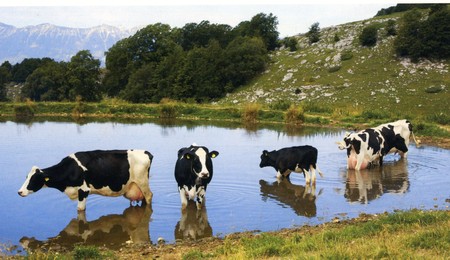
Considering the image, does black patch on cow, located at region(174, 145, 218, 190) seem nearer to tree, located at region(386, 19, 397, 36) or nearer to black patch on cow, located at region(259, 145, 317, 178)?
black patch on cow, located at region(259, 145, 317, 178)

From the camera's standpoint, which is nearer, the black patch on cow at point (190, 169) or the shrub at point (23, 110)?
the black patch on cow at point (190, 169)

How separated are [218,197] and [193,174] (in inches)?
60.7

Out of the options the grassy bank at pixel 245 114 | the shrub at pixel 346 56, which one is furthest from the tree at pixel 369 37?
the grassy bank at pixel 245 114

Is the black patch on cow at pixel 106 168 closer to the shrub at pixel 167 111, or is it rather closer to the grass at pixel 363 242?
the grass at pixel 363 242

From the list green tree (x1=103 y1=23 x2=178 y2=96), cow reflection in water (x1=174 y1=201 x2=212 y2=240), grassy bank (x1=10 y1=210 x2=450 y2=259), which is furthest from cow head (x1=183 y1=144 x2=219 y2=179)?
green tree (x1=103 y1=23 x2=178 y2=96)

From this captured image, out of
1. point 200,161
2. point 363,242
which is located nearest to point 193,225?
point 200,161

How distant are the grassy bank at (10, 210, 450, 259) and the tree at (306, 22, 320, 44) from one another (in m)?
57.2

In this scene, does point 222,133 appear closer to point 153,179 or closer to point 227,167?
point 227,167

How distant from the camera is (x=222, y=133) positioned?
2873 cm

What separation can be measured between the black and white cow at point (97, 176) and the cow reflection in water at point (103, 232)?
2.06ft

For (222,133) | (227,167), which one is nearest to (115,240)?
(227,167)

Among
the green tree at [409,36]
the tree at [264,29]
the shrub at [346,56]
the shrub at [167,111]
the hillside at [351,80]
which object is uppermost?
the tree at [264,29]

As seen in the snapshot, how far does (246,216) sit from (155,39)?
72936mm

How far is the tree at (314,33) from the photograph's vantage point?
2645 inches
